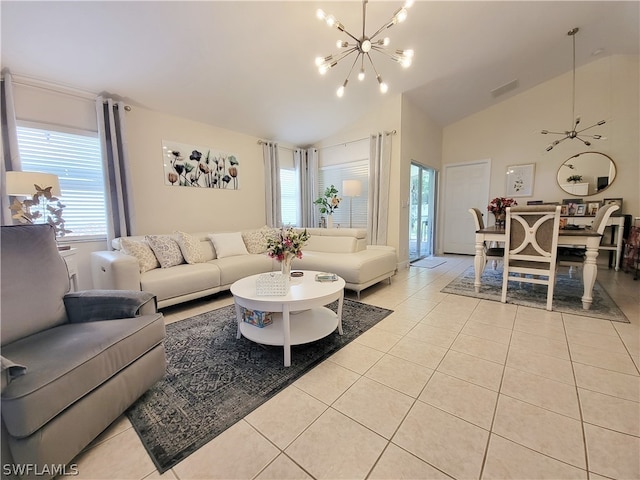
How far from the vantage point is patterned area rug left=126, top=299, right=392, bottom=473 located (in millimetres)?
1227

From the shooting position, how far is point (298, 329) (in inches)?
80.0

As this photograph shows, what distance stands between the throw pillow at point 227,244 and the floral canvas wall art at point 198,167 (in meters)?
0.93

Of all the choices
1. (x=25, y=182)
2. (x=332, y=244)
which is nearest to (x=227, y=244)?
(x=332, y=244)

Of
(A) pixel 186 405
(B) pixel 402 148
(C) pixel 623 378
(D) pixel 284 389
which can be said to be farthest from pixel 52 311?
(B) pixel 402 148

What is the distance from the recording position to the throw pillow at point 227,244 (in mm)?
3492

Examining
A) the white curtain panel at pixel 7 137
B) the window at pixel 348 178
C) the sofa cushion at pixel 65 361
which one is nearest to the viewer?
the sofa cushion at pixel 65 361

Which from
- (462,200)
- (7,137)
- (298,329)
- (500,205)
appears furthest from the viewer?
(462,200)

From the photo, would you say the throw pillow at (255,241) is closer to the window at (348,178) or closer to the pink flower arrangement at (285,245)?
the pink flower arrangement at (285,245)

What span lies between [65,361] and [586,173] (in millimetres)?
6833

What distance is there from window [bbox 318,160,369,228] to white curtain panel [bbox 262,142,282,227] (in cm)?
105

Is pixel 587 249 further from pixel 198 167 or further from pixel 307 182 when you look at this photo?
pixel 198 167

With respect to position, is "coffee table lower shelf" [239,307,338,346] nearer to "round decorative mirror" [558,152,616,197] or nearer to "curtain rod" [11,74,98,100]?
"curtain rod" [11,74,98,100]

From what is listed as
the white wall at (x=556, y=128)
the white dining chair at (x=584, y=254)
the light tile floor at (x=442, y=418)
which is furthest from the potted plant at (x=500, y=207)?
the white wall at (x=556, y=128)

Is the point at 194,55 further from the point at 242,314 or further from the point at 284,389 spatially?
the point at 284,389
